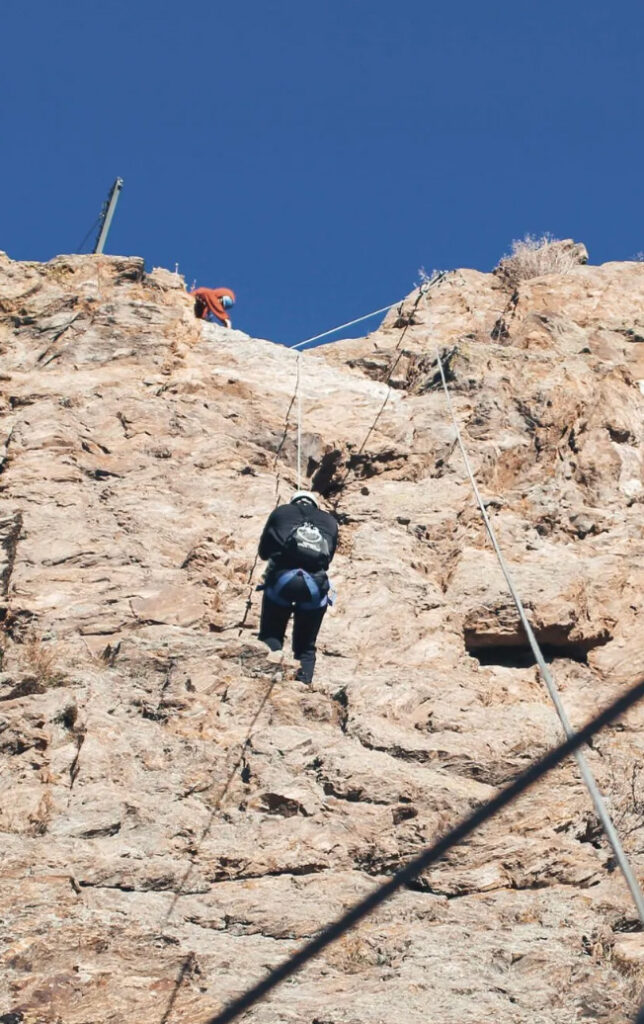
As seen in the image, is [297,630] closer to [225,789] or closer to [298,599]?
[298,599]

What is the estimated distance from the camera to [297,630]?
8945 mm

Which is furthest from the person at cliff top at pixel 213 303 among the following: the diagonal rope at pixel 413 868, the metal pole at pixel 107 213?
the diagonal rope at pixel 413 868

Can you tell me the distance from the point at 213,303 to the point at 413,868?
9536 millimetres

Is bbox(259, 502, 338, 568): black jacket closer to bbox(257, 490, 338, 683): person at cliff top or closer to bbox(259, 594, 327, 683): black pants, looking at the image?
bbox(257, 490, 338, 683): person at cliff top

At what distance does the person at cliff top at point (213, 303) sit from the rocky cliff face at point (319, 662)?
0.45 m

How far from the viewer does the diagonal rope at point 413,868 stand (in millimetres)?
4625

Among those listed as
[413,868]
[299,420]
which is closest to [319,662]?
[299,420]

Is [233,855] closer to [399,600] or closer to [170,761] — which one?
[170,761]

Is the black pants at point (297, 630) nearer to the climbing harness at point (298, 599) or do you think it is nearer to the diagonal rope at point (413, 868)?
the climbing harness at point (298, 599)

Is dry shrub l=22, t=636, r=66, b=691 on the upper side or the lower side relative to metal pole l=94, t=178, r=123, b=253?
lower

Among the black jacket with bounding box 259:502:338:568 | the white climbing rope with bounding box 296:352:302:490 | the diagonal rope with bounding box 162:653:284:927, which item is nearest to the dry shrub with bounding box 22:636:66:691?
the diagonal rope with bounding box 162:653:284:927

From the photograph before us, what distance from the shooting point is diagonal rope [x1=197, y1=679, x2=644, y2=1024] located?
4625mm

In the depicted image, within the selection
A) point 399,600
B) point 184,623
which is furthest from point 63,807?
point 399,600

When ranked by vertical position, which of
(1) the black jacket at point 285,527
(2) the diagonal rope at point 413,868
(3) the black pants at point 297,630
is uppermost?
(1) the black jacket at point 285,527
